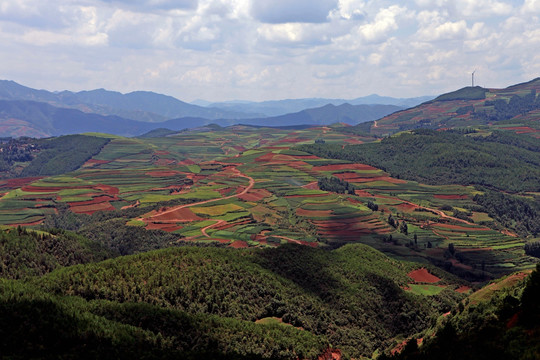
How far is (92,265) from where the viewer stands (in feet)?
362

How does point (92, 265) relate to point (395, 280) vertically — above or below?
above

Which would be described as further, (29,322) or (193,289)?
(193,289)

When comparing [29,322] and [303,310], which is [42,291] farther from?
[303,310]

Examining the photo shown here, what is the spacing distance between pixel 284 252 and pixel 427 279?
48.5m

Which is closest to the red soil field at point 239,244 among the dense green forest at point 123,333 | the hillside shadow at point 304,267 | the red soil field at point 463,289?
the hillside shadow at point 304,267

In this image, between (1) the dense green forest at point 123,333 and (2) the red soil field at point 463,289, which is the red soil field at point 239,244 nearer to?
(2) the red soil field at point 463,289

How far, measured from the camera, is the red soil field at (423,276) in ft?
475

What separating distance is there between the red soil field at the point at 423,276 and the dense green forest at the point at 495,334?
5806cm

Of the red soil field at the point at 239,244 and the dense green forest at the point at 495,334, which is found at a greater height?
the dense green forest at the point at 495,334

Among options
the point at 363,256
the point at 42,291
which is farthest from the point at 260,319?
the point at 363,256

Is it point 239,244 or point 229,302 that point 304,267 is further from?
point 239,244

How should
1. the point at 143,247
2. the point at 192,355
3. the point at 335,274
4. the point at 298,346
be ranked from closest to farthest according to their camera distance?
the point at 192,355
the point at 298,346
the point at 335,274
the point at 143,247

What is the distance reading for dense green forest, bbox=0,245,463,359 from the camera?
82875 millimetres

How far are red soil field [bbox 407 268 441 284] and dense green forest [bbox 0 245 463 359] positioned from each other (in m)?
3.11
